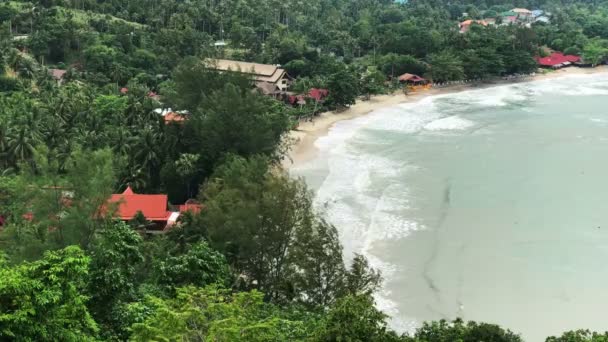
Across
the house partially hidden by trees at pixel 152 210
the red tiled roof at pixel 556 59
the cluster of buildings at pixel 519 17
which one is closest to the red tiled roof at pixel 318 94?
the house partially hidden by trees at pixel 152 210

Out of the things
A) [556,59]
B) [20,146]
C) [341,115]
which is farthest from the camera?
[556,59]

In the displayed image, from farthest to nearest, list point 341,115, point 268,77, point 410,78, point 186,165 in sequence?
point 410,78 < point 268,77 < point 341,115 < point 186,165

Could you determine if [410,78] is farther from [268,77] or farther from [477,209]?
[477,209]

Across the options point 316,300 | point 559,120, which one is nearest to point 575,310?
point 316,300

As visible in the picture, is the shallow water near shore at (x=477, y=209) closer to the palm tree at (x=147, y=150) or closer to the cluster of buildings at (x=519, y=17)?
the palm tree at (x=147, y=150)

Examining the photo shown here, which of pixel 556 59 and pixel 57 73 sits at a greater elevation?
pixel 556 59

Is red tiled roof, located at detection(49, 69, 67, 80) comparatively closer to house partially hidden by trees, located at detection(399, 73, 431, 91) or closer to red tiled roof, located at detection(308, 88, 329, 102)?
red tiled roof, located at detection(308, 88, 329, 102)

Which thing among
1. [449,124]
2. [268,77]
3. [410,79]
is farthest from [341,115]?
[410,79]
